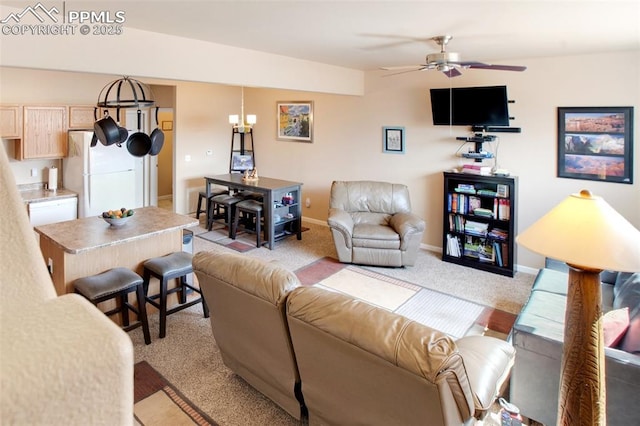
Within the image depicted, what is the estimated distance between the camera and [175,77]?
3.62m

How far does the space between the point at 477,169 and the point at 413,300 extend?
197 cm

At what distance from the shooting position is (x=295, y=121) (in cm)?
741

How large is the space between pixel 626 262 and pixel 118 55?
356 cm

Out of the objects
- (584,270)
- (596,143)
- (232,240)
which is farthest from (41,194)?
(596,143)

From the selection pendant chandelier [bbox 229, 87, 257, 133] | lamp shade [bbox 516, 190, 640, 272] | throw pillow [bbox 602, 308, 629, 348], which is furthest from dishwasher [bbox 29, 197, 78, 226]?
throw pillow [bbox 602, 308, 629, 348]

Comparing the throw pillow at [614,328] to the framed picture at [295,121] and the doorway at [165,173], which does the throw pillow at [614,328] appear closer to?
the framed picture at [295,121]

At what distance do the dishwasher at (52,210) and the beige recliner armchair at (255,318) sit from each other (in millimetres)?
3834

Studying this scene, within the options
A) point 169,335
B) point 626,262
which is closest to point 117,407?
point 626,262

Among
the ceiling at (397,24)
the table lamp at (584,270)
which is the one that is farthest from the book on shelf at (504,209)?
the table lamp at (584,270)

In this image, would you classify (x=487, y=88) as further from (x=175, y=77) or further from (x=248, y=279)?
(x=248, y=279)

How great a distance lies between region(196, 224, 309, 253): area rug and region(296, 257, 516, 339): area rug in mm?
1255

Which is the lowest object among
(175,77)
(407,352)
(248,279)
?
(407,352)

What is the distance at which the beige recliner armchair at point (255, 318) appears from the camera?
2.21 meters

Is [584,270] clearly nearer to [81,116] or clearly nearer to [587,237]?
[587,237]
